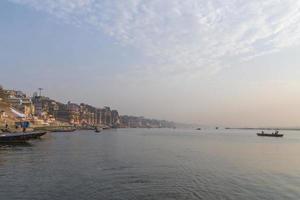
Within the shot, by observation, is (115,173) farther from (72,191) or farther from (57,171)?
(72,191)

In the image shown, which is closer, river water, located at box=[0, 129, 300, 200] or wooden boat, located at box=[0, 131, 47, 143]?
river water, located at box=[0, 129, 300, 200]

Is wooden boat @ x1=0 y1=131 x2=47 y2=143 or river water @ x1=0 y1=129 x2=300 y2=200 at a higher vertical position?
wooden boat @ x1=0 y1=131 x2=47 y2=143

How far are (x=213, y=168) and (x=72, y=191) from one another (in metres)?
20.3

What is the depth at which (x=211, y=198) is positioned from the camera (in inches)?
1046

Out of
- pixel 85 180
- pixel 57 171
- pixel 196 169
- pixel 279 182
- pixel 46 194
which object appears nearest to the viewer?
pixel 46 194

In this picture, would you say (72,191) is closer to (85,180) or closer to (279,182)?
(85,180)

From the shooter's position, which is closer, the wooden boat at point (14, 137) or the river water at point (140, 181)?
the river water at point (140, 181)

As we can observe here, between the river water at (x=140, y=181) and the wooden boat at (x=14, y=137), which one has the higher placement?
the wooden boat at (x=14, y=137)

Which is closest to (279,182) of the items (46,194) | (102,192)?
(102,192)

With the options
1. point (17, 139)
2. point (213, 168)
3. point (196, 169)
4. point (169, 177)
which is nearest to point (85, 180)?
point (169, 177)

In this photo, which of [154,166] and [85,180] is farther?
[154,166]

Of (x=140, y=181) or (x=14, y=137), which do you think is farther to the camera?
(x=14, y=137)

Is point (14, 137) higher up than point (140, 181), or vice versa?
point (14, 137)

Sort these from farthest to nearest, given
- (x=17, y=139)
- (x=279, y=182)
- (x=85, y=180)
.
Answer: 1. (x=17, y=139)
2. (x=279, y=182)
3. (x=85, y=180)
